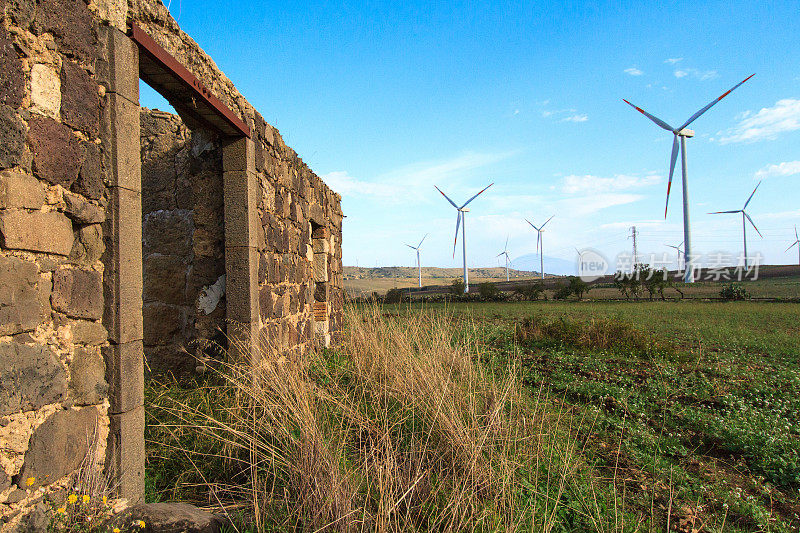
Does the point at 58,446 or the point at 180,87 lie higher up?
the point at 180,87

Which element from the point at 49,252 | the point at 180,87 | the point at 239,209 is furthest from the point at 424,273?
the point at 49,252

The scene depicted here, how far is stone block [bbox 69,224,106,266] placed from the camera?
231cm

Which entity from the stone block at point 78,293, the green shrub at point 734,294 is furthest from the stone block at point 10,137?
the green shrub at point 734,294

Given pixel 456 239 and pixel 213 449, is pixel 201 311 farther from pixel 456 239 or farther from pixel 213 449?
pixel 456 239

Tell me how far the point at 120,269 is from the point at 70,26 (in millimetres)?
1212

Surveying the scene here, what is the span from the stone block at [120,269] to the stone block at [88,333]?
0.04 meters

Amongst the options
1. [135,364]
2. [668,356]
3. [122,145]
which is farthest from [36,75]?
[668,356]

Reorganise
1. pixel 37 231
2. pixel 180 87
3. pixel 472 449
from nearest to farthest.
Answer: pixel 37 231
pixel 472 449
pixel 180 87

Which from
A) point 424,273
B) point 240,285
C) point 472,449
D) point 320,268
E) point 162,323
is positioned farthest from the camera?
point 424,273

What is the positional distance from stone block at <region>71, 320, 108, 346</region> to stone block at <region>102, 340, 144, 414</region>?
7 centimetres

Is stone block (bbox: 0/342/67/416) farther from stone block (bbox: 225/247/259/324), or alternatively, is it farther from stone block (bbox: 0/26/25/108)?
stone block (bbox: 225/247/259/324)

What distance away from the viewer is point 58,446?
2.14 m

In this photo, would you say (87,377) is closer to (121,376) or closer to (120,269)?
(121,376)

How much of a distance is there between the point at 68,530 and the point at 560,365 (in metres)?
6.20
